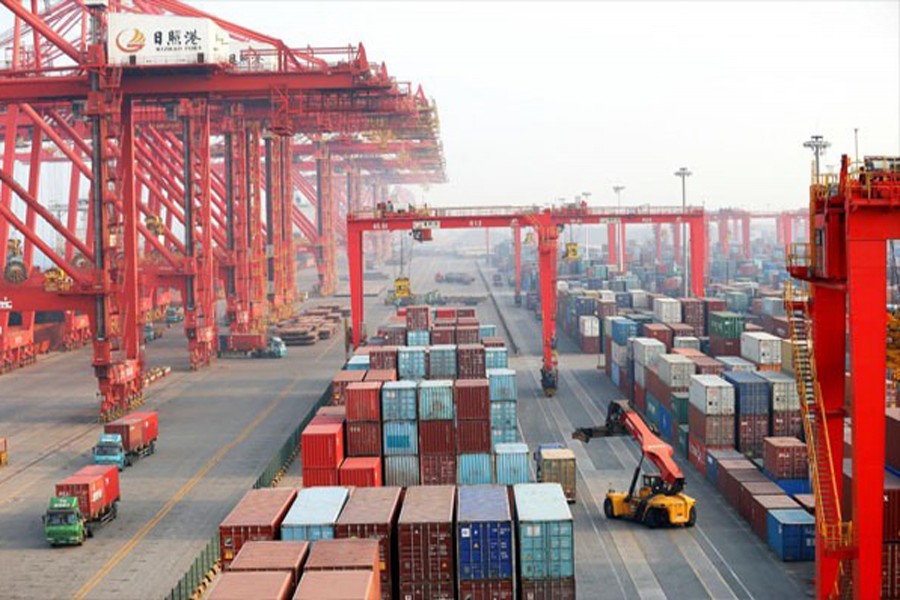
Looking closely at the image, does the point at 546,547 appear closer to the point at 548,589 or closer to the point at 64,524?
the point at 548,589

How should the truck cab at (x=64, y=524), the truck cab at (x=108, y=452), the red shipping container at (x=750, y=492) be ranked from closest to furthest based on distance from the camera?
the truck cab at (x=64, y=524) < the red shipping container at (x=750, y=492) < the truck cab at (x=108, y=452)

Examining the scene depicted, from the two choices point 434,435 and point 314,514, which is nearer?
point 314,514

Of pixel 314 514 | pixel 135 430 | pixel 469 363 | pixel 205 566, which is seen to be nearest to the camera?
pixel 314 514

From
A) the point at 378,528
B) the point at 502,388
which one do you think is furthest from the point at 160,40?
the point at 378,528

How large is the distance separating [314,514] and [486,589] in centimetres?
474

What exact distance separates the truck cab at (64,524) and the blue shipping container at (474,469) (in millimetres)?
13251

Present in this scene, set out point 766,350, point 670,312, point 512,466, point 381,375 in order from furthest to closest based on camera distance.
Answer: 1. point 670,312
2. point 766,350
3. point 381,375
4. point 512,466

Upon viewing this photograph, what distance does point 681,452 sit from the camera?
48.3 m

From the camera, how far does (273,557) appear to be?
2273 centimetres

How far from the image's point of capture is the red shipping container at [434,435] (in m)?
39.3

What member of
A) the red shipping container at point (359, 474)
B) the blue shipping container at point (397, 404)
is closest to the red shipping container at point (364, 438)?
the blue shipping container at point (397, 404)

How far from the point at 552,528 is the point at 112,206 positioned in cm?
4354

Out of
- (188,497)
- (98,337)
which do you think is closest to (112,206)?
(98,337)

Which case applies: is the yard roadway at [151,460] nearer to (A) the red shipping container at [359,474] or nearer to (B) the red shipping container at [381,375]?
(A) the red shipping container at [359,474]
